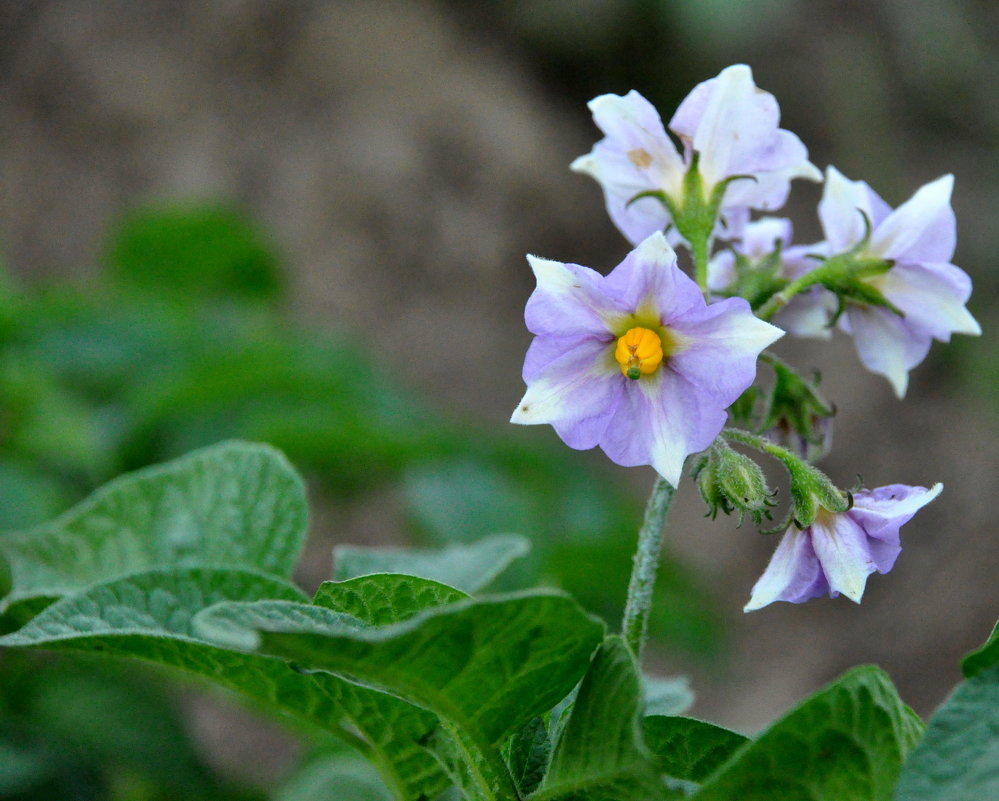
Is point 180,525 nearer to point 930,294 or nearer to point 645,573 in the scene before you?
point 645,573

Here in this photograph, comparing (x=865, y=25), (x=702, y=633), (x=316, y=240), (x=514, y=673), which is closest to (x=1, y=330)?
(x=702, y=633)

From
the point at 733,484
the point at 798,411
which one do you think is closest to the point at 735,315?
the point at 733,484

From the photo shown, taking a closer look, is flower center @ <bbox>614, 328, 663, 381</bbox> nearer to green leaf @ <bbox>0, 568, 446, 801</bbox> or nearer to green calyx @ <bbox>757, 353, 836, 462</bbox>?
green calyx @ <bbox>757, 353, 836, 462</bbox>

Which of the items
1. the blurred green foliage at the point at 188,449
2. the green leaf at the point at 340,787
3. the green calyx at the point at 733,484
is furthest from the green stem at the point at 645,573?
the blurred green foliage at the point at 188,449

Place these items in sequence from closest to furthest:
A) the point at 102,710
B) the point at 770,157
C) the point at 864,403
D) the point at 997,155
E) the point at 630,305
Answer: the point at 630,305, the point at 770,157, the point at 102,710, the point at 864,403, the point at 997,155

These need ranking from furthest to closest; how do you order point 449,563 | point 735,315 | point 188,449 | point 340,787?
point 188,449
point 340,787
point 449,563
point 735,315

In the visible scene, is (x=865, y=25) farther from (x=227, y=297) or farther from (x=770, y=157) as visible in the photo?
(x=770, y=157)

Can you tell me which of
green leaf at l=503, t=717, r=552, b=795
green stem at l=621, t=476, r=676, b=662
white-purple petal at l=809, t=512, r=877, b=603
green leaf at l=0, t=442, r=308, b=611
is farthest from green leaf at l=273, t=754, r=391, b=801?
white-purple petal at l=809, t=512, r=877, b=603
